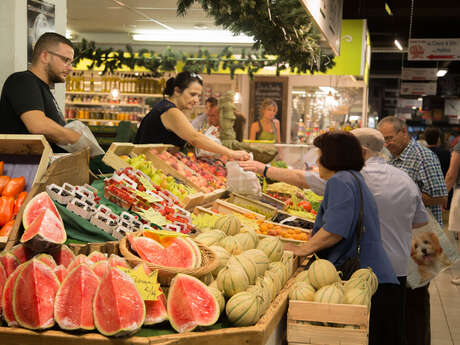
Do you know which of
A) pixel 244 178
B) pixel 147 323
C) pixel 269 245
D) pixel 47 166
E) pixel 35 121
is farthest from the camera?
pixel 244 178

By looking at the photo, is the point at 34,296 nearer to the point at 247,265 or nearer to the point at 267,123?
the point at 247,265

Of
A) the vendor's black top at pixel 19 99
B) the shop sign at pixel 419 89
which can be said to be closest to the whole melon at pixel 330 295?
the vendor's black top at pixel 19 99

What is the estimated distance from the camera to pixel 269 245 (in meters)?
3.02

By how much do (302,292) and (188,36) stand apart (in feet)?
37.6

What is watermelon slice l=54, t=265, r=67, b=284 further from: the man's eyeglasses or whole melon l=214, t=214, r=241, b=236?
the man's eyeglasses

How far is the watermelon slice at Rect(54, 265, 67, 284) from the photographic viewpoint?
6.96 feet

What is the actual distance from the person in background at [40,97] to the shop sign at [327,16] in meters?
1.81

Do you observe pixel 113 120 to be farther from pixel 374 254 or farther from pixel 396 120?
pixel 374 254

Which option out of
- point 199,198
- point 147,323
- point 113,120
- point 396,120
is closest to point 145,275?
point 147,323

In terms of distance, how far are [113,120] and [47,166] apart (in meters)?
13.0

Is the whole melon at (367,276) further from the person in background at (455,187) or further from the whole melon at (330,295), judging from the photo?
the person in background at (455,187)

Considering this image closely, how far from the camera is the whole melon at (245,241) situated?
299cm

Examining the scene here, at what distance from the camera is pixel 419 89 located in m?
20.3


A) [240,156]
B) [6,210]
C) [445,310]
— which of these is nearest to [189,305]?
[6,210]
